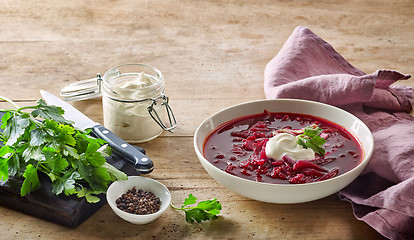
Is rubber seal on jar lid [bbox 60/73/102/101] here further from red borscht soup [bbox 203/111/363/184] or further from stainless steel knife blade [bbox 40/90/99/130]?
red borscht soup [bbox 203/111/363/184]

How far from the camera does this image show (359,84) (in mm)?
1838

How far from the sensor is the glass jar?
1.76 meters

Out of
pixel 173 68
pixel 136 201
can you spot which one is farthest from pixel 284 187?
pixel 173 68

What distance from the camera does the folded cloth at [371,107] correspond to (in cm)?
142

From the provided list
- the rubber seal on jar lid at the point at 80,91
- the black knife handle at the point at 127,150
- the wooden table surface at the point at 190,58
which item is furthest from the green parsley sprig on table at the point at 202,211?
the rubber seal on jar lid at the point at 80,91

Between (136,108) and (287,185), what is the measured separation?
59 centimetres

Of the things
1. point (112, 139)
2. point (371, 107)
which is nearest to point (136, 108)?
point (112, 139)

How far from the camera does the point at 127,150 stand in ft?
5.31

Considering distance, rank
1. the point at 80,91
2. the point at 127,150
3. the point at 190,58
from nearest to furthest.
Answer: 1. the point at 127,150
2. the point at 80,91
3. the point at 190,58

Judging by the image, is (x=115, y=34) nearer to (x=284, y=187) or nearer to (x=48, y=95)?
(x=48, y=95)

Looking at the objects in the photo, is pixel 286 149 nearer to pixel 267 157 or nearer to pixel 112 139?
pixel 267 157

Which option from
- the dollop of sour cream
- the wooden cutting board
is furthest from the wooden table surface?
the dollop of sour cream

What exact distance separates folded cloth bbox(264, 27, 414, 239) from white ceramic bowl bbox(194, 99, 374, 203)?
0.25 ft

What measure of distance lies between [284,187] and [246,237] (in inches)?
6.3
